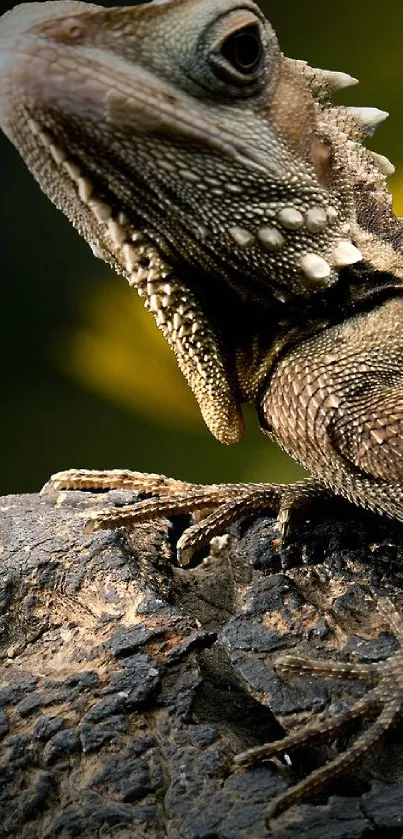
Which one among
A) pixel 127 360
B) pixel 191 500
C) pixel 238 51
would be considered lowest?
pixel 191 500

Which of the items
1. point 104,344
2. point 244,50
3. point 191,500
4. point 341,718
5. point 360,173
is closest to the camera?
point 341,718

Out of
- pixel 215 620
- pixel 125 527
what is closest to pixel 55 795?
pixel 215 620

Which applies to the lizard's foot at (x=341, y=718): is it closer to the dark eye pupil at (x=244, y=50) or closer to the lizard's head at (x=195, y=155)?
the lizard's head at (x=195, y=155)

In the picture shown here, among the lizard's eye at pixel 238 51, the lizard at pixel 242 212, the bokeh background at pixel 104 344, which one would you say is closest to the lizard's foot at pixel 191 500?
the lizard at pixel 242 212

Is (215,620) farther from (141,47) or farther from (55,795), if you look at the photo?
(141,47)

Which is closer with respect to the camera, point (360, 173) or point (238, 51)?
point (238, 51)

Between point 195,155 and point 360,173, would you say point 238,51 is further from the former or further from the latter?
point 360,173

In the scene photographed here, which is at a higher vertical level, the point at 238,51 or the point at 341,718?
the point at 238,51

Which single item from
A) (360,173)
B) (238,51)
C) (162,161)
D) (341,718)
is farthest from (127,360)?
(341,718)
